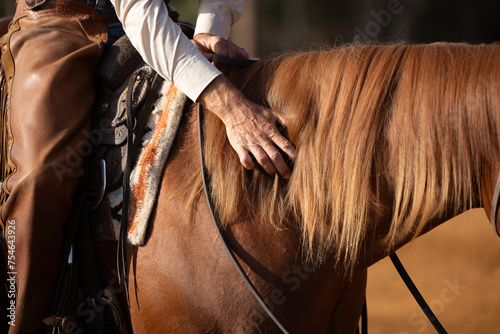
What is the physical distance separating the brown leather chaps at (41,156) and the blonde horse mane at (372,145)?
51 centimetres

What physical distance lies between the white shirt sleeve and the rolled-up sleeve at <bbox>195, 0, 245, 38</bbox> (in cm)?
52

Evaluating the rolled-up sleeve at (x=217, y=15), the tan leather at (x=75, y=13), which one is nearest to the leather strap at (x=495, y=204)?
the rolled-up sleeve at (x=217, y=15)

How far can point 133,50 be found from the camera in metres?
2.09

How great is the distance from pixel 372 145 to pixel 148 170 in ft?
2.47

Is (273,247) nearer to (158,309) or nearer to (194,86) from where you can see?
(158,309)

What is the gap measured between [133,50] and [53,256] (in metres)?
0.83

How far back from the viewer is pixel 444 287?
6.16m

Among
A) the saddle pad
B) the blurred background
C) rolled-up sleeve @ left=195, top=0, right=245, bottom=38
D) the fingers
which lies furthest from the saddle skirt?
the blurred background

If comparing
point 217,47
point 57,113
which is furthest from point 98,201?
point 217,47

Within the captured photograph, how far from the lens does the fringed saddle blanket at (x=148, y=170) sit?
5.94 ft

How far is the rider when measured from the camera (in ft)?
5.76

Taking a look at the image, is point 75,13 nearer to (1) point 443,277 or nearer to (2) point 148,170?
(2) point 148,170

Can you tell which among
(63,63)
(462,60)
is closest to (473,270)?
(462,60)

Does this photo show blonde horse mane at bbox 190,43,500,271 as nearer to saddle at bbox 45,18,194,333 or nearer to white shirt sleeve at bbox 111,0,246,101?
white shirt sleeve at bbox 111,0,246,101
